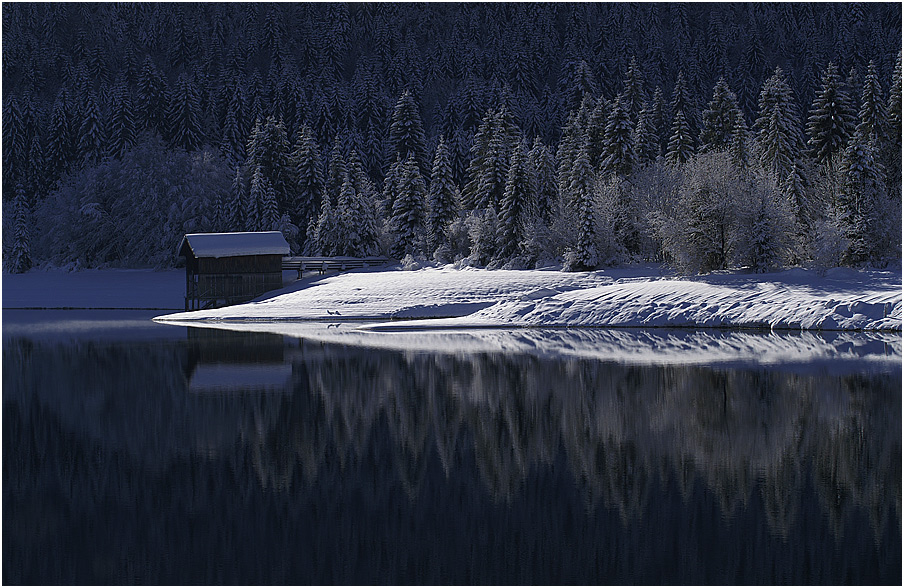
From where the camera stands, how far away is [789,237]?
47.8 metres

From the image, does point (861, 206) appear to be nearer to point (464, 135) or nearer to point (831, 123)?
point (831, 123)

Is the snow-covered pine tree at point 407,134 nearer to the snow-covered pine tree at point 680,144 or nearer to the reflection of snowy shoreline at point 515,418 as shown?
the snow-covered pine tree at point 680,144

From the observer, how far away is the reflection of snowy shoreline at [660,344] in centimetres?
2713

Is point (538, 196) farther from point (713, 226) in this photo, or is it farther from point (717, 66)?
point (717, 66)

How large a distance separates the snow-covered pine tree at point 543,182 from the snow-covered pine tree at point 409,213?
9.66 meters

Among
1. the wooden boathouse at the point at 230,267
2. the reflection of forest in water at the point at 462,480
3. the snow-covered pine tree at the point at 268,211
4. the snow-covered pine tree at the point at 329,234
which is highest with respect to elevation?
the snow-covered pine tree at the point at 268,211

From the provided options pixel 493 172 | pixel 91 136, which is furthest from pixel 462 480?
pixel 91 136

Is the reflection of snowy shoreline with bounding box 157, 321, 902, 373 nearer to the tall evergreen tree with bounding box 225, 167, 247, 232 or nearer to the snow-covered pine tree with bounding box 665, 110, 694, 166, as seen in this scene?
the snow-covered pine tree with bounding box 665, 110, 694, 166

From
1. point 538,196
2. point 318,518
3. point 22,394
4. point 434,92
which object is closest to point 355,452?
point 318,518

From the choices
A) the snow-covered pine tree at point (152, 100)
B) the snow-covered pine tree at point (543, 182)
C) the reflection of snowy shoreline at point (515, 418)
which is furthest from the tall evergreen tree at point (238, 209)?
the reflection of snowy shoreline at point (515, 418)

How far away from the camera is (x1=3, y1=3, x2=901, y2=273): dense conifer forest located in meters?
55.4

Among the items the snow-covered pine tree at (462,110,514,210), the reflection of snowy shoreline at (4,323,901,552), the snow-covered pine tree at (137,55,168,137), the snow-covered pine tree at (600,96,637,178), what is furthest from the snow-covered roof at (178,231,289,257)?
the snow-covered pine tree at (137,55,168,137)

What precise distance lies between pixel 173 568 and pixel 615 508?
213 inches

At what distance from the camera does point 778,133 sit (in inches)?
2499
